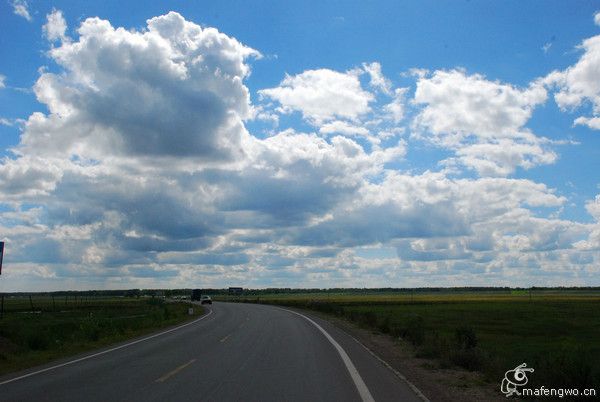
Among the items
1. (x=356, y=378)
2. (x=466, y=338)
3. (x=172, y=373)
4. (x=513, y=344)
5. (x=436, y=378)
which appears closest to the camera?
(x=356, y=378)

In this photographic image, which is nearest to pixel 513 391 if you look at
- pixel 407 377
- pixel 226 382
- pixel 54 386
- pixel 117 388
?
pixel 407 377

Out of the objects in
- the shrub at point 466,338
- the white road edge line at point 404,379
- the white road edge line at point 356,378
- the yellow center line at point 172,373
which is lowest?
the yellow center line at point 172,373

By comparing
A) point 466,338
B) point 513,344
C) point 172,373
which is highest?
point 466,338

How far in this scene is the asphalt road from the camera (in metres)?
10.6

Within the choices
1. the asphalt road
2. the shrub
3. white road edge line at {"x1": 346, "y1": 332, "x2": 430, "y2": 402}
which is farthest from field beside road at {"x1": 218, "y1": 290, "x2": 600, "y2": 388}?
the asphalt road

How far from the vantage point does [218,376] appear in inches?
503

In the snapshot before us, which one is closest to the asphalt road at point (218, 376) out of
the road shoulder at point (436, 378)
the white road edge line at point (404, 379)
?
the white road edge line at point (404, 379)

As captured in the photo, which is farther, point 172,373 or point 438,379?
point 172,373

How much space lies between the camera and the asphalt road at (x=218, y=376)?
1063 cm

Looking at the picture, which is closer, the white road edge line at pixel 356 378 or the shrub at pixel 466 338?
the white road edge line at pixel 356 378

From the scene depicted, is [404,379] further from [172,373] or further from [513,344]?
[513,344]

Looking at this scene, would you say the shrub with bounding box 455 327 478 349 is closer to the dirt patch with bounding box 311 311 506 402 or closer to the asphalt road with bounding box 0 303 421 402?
the dirt patch with bounding box 311 311 506 402

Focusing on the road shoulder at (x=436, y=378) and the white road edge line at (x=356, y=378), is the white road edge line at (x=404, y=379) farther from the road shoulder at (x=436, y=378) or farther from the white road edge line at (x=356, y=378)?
the white road edge line at (x=356, y=378)

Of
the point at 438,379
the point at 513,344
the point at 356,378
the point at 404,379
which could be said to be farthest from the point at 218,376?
the point at 513,344
